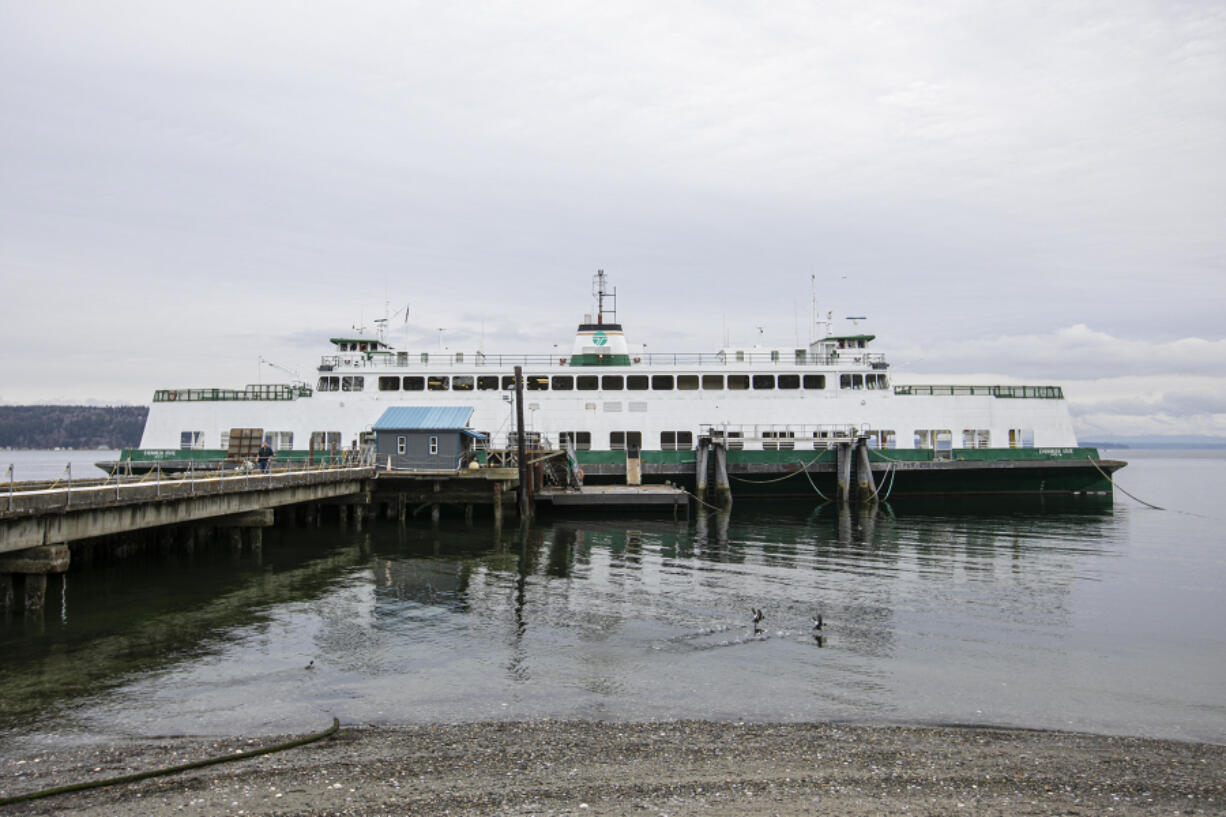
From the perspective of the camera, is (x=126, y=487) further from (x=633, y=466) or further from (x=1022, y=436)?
(x=1022, y=436)

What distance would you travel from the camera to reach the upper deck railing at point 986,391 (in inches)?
1661

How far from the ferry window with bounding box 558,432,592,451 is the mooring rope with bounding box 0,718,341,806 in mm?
32295

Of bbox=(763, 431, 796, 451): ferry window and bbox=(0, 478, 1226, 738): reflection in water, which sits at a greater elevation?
bbox=(763, 431, 796, 451): ferry window

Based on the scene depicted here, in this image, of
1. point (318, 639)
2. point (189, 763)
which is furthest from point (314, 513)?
point (189, 763)

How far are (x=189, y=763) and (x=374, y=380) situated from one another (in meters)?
36.0

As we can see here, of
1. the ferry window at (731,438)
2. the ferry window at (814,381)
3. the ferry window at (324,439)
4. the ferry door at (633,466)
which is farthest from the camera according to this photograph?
the ferry window at (814,381)

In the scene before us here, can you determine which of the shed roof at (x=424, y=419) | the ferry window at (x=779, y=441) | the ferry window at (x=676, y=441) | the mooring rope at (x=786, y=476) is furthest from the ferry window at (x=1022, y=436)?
the shed roof at (x=424, y=419)

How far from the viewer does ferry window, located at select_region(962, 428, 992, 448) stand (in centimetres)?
4159

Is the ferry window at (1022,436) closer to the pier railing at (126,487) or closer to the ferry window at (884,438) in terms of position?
the ferry window at (884,438)

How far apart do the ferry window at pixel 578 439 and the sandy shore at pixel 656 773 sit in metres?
31.9

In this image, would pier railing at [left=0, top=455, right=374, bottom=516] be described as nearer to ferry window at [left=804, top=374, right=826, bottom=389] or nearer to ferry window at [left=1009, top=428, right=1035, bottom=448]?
ferry window at [left=804, top=374, right=826, bottom=389]

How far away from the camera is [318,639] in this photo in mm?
14008

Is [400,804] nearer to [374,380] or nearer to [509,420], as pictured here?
[509,420]

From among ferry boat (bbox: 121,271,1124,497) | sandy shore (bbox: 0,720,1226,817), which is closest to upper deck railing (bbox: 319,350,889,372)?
ferry boat (bbox: 121,271,1124,497)
